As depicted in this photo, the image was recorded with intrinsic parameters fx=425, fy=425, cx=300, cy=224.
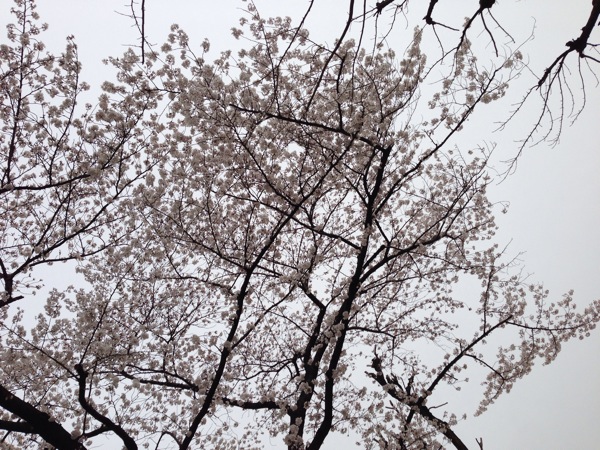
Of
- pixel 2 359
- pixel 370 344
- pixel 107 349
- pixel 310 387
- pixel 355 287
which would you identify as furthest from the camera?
pixel 370 344

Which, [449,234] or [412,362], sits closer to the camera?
[449,234]

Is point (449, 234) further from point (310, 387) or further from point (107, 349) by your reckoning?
point (107, 349)

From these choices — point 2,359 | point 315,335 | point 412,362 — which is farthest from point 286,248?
point 2,359

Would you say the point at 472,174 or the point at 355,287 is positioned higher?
the point at 472,174

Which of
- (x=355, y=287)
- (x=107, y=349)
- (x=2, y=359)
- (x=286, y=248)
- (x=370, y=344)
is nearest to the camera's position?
(x=107, y=349)

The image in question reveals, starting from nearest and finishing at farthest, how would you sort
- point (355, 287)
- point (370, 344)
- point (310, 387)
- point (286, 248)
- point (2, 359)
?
point (355, 287) < point (310, 387) < point (2, 359) < point (286, 248) < point (370, 344)

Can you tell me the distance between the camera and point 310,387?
7.46 m

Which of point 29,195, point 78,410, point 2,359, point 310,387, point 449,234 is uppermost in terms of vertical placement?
point 29,195

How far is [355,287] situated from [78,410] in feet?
18.4

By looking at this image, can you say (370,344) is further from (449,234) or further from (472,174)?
(472,174)

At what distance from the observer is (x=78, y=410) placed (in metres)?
7.83

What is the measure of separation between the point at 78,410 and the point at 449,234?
778cm

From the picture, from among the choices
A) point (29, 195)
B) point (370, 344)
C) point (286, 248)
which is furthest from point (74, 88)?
point (370, 344)

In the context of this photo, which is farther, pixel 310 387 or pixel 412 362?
pixel 412 362
